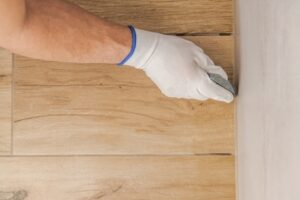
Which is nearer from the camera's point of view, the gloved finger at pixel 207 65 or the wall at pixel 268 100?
the wall at pixel 268 100

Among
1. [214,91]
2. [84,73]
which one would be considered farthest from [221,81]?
[84,73]

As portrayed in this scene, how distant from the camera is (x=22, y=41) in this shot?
0.59m

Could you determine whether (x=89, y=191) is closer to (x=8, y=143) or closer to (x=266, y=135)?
(x=8, y=143)

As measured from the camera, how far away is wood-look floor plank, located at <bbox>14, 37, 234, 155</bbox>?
2.52 feet

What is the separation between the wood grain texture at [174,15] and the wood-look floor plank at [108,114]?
0.03 metres

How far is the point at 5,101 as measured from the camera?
30.8 inches

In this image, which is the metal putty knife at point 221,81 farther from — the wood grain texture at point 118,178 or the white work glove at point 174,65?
the wood grain texture at point 118,178

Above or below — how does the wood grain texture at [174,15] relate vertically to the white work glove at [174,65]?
above

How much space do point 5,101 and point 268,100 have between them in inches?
19.5

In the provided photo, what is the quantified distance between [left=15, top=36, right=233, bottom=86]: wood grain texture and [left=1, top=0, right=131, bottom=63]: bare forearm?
0.25ft

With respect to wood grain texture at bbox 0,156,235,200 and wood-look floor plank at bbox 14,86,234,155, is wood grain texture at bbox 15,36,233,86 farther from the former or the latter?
wood grain texture at bbox 0,156,235,200

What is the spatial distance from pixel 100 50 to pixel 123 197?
28cm

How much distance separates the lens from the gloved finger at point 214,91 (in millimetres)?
704

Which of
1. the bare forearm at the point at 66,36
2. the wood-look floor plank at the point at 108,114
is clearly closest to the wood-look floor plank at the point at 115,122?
the wood-look floor plank at the point at 108,114
